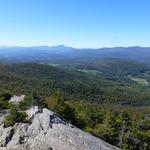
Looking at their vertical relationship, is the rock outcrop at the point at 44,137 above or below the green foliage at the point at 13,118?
below

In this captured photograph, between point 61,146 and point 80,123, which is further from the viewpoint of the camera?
point 80,123

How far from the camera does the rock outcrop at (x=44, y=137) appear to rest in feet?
133

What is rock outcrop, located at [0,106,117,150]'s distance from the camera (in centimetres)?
4047

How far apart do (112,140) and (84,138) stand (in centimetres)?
2193

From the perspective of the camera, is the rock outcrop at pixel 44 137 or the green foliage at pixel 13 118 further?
the green foliage at pixel 13 118

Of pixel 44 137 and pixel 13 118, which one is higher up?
pixel 13 118

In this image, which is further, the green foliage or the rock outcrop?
the green foliage

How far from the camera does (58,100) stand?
73.2 metres

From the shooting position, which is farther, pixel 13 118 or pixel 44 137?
pixel 13 118

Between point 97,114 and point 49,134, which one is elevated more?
point 49,134

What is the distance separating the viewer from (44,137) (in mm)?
42000

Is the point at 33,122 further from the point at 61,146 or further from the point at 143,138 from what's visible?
the point at 143,138

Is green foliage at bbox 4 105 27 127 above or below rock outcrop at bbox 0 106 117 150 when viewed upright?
above

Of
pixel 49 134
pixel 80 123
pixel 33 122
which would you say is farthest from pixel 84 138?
Answer: pixel 80 123
